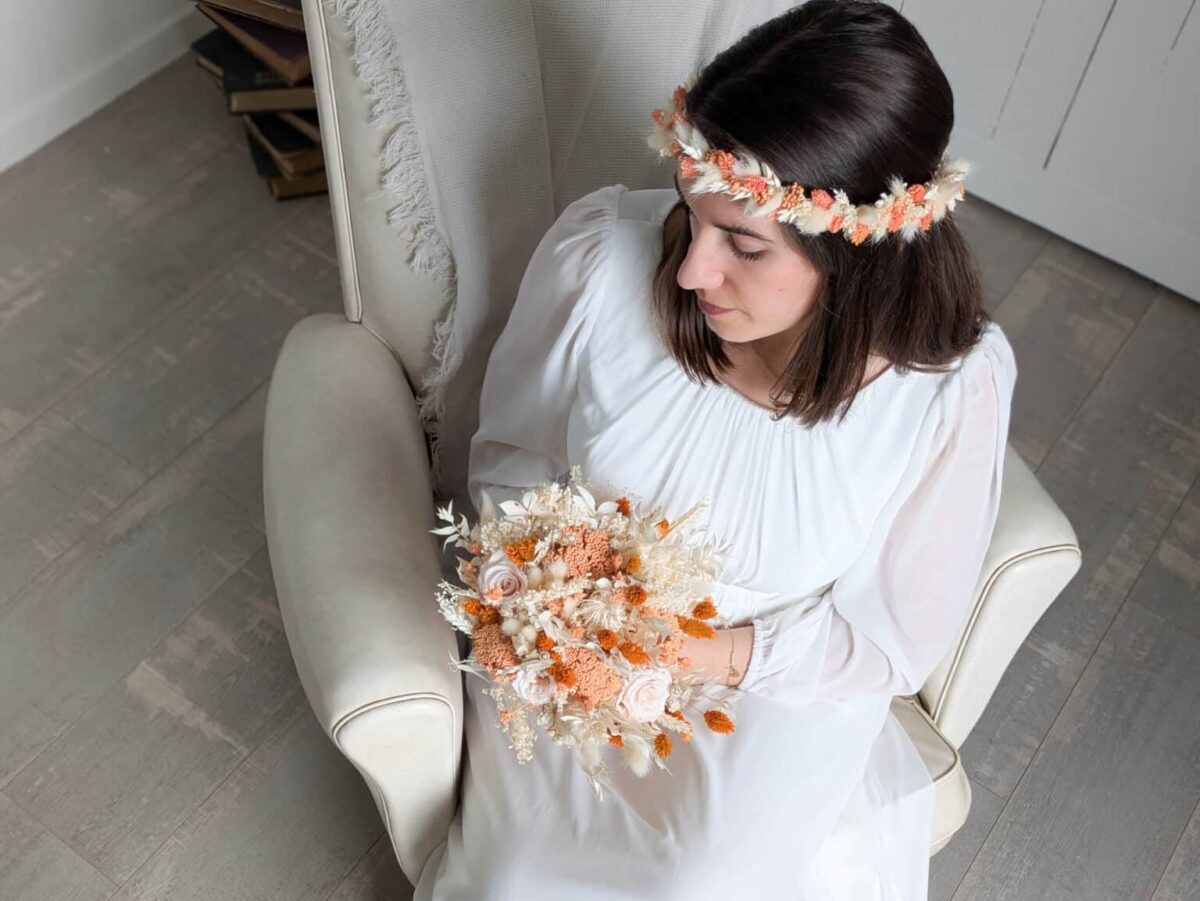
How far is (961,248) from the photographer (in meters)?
1.28

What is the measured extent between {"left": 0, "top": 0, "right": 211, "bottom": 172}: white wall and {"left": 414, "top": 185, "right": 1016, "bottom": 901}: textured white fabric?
165 cm

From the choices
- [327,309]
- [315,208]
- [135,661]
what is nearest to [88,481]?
[135,661]

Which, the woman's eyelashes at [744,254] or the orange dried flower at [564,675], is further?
the woman's eyelashes at [744,254]

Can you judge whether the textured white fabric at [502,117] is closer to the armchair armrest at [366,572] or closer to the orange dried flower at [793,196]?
the armchair armrest at [366,572]

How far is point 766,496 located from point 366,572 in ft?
1.45

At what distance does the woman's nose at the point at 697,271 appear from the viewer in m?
1.21

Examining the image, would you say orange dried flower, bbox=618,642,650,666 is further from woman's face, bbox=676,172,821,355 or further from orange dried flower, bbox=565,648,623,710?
woman's face, bbox=676,172,821,355

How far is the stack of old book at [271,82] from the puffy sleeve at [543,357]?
3.83 ft

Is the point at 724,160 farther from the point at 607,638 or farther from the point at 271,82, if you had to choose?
the point at 271,82

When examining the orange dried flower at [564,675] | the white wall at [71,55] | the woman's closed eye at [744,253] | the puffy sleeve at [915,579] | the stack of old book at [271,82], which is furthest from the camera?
the white wall at [71,55]

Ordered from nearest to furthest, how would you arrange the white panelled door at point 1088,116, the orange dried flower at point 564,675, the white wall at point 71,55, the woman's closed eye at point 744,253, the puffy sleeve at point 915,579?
the orange dried flower at point 564,675 → the woman's closed eye at point 744,253 → the puffy sleeve at point 915,579 → the white panelled door at point 1088,116 → the white wall at point 71,55

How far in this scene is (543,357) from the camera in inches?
56.4

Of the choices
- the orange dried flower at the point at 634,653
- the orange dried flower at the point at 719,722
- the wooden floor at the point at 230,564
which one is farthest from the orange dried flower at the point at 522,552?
the wooden floor at the point at 230,564

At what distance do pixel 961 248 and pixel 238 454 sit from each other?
139 centimetres
